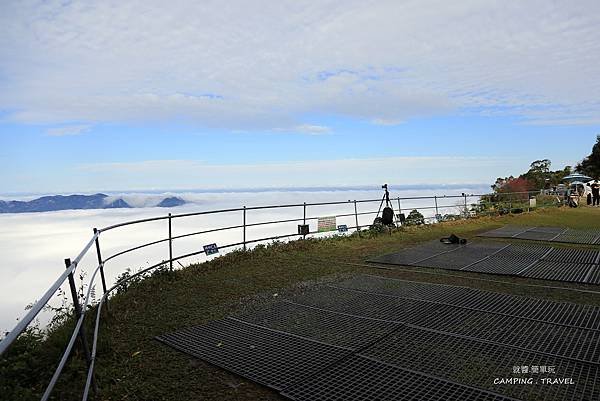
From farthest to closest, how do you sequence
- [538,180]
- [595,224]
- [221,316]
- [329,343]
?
1. [538,180]
2. [595,224]
3. [221,316]
4. [329,343]

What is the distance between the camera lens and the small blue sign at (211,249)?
289 inches

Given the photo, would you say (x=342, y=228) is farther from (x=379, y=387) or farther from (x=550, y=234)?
(x=379, y=387)

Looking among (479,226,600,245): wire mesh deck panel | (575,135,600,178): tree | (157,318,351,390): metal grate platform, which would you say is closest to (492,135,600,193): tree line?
(575,135,600,178): tree

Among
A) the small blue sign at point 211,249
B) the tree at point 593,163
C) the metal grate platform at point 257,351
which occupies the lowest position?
the metal grate platform at point 257,351

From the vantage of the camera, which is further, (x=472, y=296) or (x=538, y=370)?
(x=472, y=296)

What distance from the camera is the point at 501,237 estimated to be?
10.6 m

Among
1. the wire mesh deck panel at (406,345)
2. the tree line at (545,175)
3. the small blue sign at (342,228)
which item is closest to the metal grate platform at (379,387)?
the wire mesh deck panel at (406,345)

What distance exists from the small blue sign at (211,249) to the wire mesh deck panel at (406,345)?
8.34ft

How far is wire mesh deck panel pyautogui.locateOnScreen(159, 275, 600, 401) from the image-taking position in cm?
292

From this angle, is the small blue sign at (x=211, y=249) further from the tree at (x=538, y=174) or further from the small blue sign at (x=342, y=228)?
the tree at (x=538, y=174)

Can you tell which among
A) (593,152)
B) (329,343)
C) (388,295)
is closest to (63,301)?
(329,343)

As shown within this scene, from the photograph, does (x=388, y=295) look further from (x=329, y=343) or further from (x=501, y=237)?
(x=501, y=237)

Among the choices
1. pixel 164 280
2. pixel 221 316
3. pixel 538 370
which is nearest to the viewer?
pixel 538 370

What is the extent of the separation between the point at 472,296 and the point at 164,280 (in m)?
4.39
